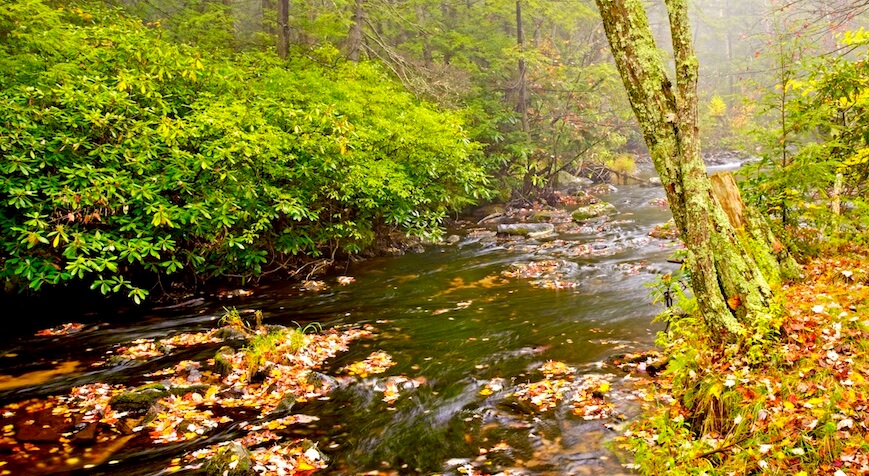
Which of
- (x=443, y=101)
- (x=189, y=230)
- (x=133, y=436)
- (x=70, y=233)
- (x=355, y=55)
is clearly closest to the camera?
(x=133, y=436)

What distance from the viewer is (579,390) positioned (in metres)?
5.32

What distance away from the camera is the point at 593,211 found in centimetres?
1841

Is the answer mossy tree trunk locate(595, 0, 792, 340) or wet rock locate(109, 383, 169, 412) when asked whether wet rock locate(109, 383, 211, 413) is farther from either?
mossy tree trunk locate(595, 0, 792, 340)

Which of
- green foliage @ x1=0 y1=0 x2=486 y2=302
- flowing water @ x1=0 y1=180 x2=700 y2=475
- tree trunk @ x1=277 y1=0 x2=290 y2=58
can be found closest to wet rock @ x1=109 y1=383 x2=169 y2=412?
flowing water @ x1=0 y1=180 x2=700 y2=475

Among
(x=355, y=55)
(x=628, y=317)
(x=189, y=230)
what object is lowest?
(x=628, y=317)

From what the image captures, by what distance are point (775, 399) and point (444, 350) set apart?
406cm

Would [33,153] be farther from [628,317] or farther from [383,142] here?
[628,317]

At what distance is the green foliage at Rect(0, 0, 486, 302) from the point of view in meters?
7.40

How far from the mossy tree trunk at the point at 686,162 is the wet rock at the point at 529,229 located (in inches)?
432

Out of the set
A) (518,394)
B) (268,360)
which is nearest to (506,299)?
(518,394)

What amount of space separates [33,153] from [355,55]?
921cm

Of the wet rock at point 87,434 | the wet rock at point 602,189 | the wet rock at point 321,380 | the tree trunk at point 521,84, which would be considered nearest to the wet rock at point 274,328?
the wet rock at point 321,380

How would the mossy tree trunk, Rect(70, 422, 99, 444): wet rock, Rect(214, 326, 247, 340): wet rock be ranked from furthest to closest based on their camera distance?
Rect(214, 326, 247, 340): wet rock < Rect(70, 422, 99, 444): wet rock < the mossy tree trunk

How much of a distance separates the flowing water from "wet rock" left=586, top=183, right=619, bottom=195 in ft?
39.4
